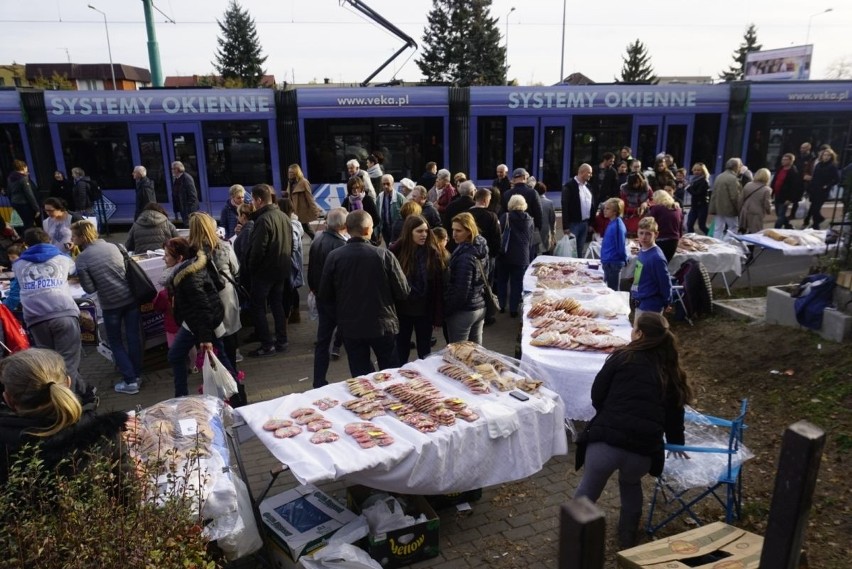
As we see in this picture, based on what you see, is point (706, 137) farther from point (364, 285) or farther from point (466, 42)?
point (466, 42)

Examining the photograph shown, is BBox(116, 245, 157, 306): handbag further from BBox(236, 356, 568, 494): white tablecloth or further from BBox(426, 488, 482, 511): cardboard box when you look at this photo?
BBox(426, 488, 482, 511): cardboard box

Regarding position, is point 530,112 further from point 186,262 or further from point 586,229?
point 186,262

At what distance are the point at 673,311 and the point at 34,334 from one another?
296 inches

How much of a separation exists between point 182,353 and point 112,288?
103cm

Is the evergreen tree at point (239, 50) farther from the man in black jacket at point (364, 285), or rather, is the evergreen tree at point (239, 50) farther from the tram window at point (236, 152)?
the man in black jacket at point (364, 285)

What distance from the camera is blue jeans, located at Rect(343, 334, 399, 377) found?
200 inches

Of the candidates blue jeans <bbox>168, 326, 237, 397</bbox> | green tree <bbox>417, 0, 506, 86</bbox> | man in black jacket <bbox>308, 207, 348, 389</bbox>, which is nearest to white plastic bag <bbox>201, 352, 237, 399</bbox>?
blue jeans <bbox>168, 326, 237, 397</bbox>

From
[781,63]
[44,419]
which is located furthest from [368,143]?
[781,63]

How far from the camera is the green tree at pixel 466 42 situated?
161 feet

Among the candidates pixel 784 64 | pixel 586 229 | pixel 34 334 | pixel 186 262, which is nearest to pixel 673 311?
pixel 586 229

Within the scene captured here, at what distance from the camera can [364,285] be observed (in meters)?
4.87

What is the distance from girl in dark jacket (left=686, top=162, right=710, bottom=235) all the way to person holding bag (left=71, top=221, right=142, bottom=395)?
10147 millimetres

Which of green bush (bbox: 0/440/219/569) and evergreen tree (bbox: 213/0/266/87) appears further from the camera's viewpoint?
evergreen tree (bbox: 213/0/266/87)

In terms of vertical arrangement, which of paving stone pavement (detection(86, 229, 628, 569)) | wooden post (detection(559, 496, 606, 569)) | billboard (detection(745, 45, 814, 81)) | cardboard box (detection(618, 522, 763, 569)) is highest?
billboard (detection(745, 45, 814, 81))
